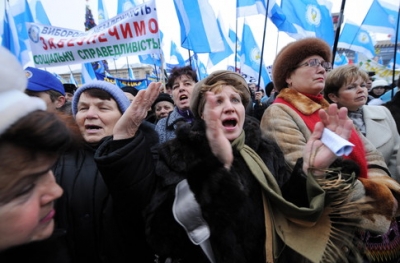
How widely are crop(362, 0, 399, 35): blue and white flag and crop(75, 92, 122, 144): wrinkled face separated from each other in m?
9.08

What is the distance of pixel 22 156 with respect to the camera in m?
0.73

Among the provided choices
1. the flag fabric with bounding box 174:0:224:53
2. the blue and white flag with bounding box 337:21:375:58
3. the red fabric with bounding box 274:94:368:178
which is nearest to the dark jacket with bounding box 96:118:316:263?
the red fabric with bounding box 274:94:368:178

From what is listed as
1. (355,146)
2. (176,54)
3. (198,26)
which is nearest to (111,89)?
(355,146)

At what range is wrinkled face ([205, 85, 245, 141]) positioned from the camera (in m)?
1.59

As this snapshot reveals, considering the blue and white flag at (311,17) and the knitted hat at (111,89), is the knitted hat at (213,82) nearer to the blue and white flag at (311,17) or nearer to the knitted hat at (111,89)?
the knitted hat at (111,89)

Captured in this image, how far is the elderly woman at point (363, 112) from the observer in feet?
7.24

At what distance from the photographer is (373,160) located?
1910 mm

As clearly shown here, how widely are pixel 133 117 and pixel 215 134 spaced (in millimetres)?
423

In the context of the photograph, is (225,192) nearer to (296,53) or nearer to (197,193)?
(197,193)

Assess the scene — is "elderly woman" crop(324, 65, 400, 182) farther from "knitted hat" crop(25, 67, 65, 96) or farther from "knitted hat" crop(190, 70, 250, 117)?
"knitted hat" crop(25, 67, 65, 96)

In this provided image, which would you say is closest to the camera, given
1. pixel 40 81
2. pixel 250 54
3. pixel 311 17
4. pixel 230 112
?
pixel 230 112

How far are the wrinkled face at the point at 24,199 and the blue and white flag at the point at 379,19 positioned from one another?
9804mm

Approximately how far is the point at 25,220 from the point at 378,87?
7.10 meters

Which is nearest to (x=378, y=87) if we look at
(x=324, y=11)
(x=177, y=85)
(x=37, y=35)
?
(x=324, y=11)
